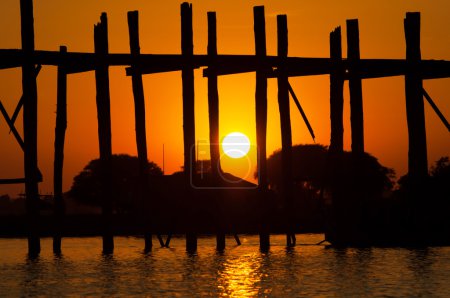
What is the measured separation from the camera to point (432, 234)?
3300 centimetres

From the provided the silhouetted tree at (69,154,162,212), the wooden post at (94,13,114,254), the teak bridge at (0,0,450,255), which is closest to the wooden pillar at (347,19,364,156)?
the teak bridge at (0,0,450,255)

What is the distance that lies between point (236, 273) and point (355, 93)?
319 inches

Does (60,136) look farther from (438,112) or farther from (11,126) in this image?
(438,112)

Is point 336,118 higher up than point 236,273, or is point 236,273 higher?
point 336,118

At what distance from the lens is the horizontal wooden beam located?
3070 cm

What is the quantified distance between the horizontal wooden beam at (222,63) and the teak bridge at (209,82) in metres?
0.03

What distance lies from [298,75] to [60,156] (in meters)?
7.68

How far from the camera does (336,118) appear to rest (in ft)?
110

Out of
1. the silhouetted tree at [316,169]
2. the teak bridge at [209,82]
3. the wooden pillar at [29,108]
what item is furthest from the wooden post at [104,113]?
the silhouetted tree at [316,169]

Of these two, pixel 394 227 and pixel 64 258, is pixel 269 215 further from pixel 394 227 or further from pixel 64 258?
pixel 64 258

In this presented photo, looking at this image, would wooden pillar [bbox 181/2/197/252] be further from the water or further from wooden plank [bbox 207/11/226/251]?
the water

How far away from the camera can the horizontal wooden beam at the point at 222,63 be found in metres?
30.7

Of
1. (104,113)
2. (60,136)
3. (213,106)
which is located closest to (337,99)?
(213,106)

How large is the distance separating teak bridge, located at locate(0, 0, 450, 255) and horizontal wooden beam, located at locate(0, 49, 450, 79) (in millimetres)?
29
